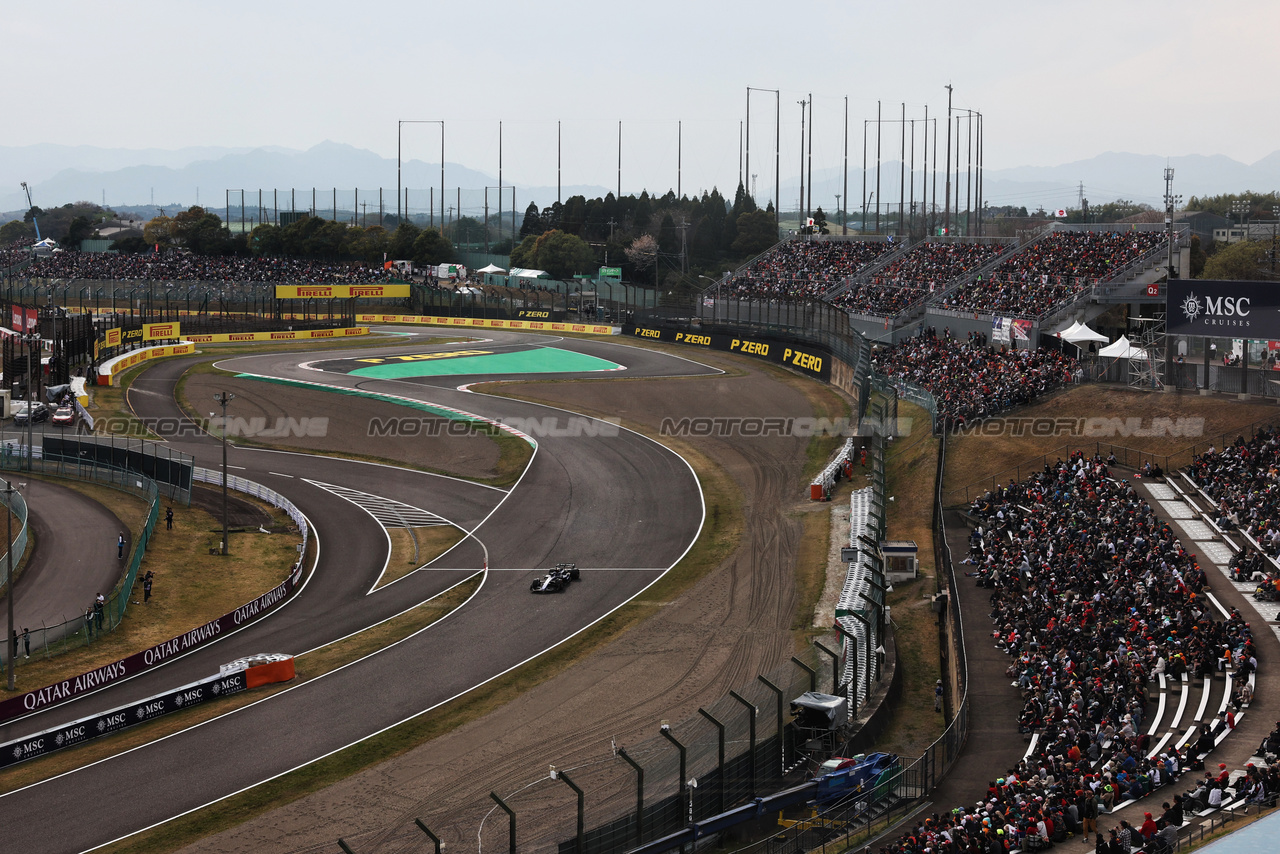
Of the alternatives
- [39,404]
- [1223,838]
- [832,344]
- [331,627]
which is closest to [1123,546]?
[1223,838]

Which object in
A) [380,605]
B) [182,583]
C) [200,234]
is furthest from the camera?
[200,234]

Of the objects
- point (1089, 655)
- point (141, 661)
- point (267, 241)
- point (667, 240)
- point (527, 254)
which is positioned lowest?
point (141, 661)

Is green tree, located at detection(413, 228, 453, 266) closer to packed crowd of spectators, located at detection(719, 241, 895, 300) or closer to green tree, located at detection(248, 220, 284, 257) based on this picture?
green tree, located at detection(248, 220, 284, 257)

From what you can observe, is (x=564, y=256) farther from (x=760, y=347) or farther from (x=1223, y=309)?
(x=1223, y=309)

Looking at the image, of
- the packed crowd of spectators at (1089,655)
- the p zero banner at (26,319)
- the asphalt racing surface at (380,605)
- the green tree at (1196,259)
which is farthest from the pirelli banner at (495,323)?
the packed crowd of spectators at (1089,655)

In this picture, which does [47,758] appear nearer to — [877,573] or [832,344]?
[877,573]

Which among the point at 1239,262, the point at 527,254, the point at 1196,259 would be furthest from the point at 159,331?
the point at 1239,262

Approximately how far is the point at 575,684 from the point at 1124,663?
41.3 ft

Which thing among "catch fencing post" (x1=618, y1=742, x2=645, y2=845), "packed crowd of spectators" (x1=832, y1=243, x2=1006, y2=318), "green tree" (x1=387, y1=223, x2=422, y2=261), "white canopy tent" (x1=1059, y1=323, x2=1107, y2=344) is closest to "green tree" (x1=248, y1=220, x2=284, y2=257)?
"green tree" (x1=387, y1=223, x2=422, y2=261)

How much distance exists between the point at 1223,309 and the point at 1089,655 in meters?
20.4

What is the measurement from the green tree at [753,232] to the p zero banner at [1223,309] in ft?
278

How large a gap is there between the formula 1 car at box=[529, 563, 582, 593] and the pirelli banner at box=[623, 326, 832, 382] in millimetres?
33092

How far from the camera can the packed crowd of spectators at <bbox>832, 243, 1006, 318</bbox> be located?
68500 mm

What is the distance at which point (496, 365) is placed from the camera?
7794 cm
